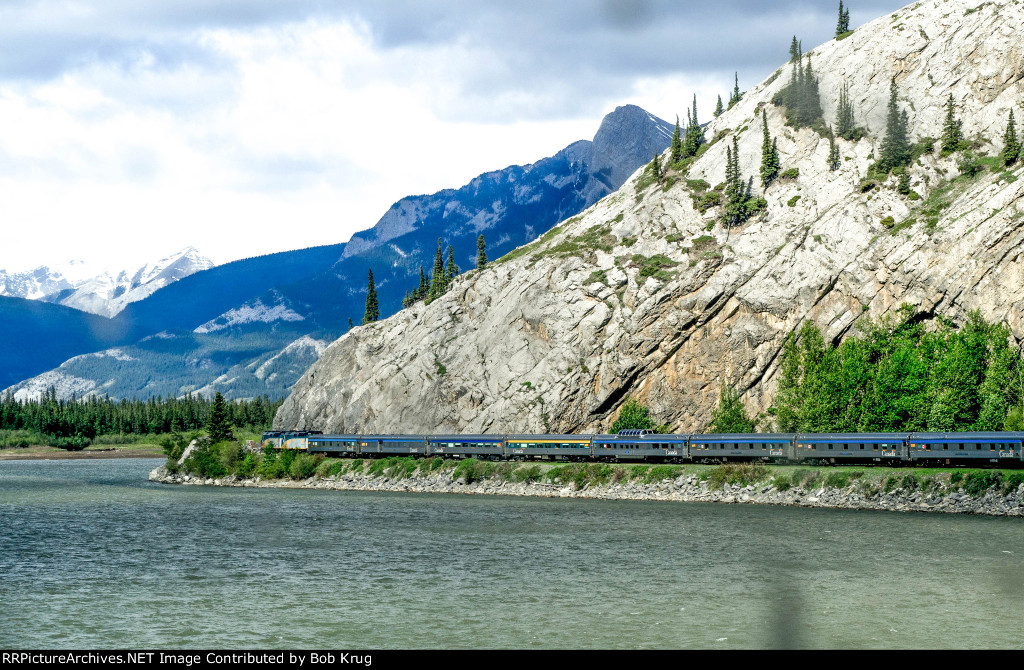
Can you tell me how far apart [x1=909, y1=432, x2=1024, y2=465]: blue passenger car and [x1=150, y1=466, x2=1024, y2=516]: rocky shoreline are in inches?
211

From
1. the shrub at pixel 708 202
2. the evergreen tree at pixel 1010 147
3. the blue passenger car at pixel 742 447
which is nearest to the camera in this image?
the blue passenger car at pixel 742 447

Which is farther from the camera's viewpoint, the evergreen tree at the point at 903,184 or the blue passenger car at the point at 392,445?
the evergreen tree at the point at 903,184

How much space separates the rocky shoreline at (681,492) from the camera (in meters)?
77.2

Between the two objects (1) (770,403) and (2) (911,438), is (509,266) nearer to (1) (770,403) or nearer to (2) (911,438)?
(1) (770,403)

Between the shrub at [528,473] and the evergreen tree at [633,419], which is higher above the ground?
the evergreen tree at [633,419]

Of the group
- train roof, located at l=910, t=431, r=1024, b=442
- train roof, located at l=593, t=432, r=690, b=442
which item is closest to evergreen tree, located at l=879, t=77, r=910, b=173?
train roof, located at l=593, t=432, r=690, b=442

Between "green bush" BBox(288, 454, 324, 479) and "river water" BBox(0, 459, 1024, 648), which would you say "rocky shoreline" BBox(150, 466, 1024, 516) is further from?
"river water" BBox(0, 459, 1024, 648)

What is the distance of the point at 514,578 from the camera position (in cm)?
4991

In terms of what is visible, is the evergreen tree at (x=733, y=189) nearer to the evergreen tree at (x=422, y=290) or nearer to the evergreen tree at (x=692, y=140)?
the evergreen tree at (x=692, y=140)

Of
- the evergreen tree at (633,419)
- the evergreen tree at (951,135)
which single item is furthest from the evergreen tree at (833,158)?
the evergreen tree at (633,419)

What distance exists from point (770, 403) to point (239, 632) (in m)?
94.9

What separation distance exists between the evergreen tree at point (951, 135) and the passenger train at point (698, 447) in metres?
58.9

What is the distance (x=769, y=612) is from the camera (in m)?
40.3
